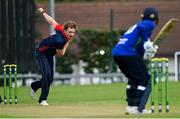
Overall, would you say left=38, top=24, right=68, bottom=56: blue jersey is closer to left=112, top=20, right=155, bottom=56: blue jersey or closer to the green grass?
the green grass

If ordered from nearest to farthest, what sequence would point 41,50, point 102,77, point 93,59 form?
1. point 41,50
2. point 102,77
3. point 93,59

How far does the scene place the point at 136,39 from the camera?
645 inches

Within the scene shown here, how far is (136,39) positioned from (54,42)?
4.01 metres

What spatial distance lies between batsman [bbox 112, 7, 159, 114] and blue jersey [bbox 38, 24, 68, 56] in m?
3.50

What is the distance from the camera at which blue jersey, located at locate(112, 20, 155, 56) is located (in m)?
16.2

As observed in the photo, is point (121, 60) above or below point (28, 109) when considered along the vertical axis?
above

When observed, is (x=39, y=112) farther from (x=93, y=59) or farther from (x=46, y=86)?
(x=93, y=59)

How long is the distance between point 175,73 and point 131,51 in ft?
76.1

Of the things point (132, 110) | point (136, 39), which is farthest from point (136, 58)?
point (132, 110)

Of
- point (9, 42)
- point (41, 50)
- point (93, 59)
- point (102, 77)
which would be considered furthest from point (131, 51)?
point (93, 59)

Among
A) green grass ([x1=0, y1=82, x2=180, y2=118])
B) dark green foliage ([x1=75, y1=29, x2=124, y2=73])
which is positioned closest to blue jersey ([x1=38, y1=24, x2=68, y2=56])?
green grass ([x1=0, y1=82, x2=180, y2=118])

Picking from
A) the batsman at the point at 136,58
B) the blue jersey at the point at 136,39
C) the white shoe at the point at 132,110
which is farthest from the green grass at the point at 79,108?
the blue jersey at the point at 136,39

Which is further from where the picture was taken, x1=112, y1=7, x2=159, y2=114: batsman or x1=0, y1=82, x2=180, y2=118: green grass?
x1=0, y1=82, x2=180, y2=118: green grass

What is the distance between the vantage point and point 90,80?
40.5 metres
